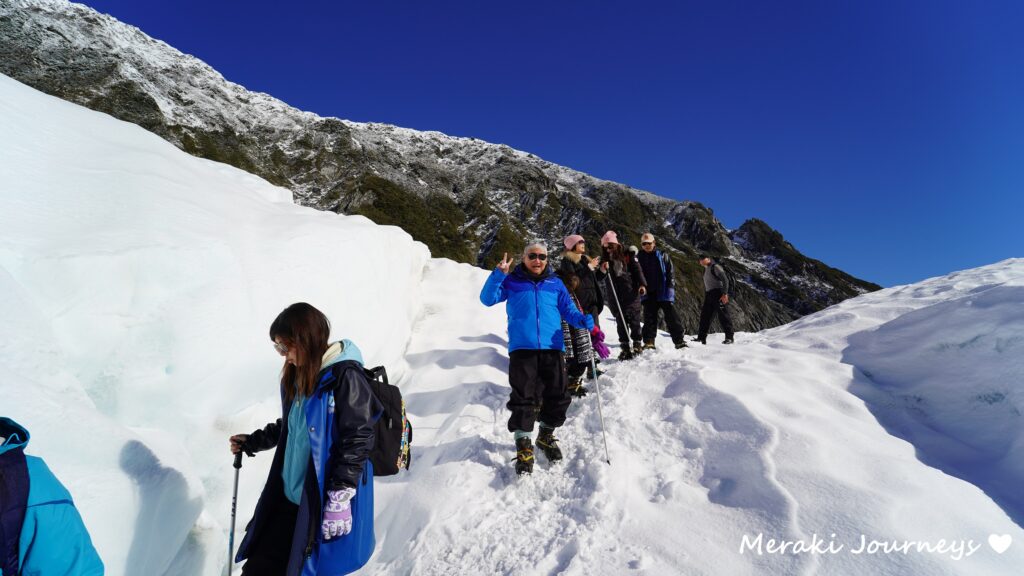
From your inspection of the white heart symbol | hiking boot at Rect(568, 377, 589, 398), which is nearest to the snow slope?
the white heart symbol

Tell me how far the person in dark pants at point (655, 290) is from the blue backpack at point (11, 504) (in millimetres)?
7919

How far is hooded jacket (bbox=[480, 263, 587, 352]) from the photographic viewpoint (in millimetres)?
4555

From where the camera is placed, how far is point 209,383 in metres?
4.13

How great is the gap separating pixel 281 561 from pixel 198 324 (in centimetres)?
261

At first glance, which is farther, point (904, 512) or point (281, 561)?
point (904, 512)

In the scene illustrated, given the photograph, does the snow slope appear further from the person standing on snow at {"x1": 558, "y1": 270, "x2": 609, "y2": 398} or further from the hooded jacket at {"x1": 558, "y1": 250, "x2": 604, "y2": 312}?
the hooded jacket at {"x1": 558, "y1": 250, "x2": 604, "y2": 312}

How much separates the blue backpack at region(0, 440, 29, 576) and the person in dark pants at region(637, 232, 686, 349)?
312 inches

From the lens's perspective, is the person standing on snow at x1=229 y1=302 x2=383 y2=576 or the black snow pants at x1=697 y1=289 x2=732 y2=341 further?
the black snow pants at x1=697 y1=289 x2=732 y2=341

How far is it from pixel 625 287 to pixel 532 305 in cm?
373

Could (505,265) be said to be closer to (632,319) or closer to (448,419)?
(448,419)

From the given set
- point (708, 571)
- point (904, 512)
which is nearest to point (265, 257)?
point (708, 571)

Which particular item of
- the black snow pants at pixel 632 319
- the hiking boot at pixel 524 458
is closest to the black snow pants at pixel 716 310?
the black snow pants at pixel 632 319

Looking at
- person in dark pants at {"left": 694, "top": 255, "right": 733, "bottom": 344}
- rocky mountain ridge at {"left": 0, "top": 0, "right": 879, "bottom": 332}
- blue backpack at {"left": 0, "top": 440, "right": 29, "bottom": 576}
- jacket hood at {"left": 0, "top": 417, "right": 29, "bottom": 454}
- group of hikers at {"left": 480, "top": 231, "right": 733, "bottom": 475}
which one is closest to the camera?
blue backpack at {"left": 0, "top": 440, "right": 29, "bottom": 576}

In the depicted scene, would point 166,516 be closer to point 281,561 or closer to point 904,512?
point 281,561
